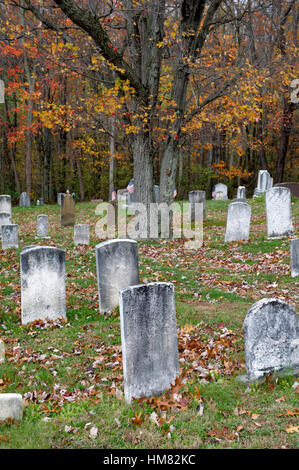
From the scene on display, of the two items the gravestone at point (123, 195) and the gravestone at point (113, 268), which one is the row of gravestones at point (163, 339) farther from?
the gravestone at point (123, 195)

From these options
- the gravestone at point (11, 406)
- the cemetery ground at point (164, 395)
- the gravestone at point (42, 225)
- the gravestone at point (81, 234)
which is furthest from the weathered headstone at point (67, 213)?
the gravestone at point (11, 406)

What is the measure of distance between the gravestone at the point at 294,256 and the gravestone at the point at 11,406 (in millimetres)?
6565

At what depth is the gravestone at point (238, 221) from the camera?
12914mm

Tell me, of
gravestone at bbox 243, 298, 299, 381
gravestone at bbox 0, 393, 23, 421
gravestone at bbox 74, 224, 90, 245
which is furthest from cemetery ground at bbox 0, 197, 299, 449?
gravestone at bbox 74, 224, 90, 245

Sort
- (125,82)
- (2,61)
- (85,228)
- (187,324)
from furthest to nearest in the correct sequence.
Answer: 1. (2,61)
2. (85,228)
3. (125,82)
4. (187,324)

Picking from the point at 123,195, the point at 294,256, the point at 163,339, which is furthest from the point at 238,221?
the point at 123,195

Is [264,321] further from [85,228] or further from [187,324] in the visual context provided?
[85,228]

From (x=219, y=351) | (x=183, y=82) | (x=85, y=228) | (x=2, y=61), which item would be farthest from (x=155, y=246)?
(x=2, y=61)

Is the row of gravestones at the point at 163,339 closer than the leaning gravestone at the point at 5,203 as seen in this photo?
Yes

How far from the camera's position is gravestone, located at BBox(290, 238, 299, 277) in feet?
29.5

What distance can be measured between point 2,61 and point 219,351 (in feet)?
91.3

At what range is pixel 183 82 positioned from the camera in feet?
43.9

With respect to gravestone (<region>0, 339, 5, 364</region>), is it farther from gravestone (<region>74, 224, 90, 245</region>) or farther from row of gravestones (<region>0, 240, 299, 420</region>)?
gravestone (<region>74, 224, 90, 245</region>)

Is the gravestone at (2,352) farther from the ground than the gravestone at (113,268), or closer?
closer
